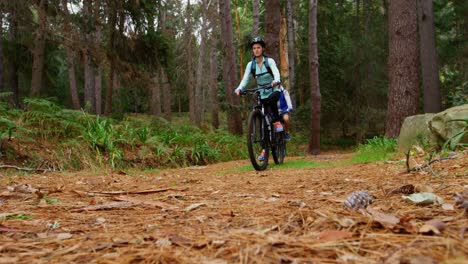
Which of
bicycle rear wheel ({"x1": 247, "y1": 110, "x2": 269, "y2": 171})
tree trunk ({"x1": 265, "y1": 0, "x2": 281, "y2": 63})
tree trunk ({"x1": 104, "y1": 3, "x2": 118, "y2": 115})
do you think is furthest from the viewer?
tree trunk ({"x1": 104, "y1": 3, "x2": 118, "y2": 115})

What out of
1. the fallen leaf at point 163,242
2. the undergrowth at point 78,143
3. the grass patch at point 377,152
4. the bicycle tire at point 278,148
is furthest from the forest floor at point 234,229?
the bicycle tire at point 278,148

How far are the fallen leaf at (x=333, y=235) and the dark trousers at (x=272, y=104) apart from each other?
486cm

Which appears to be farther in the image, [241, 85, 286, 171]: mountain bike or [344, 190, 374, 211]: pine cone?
[241, 85, 286, 171]: mountain bike

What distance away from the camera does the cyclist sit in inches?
245

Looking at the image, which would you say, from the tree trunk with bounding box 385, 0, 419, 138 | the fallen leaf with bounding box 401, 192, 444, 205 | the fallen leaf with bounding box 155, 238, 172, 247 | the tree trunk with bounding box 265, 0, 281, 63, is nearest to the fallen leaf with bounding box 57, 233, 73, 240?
the fallen leaf with bounding box 155, 238, 172, 247

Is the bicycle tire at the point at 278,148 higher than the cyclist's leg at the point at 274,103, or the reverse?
the cyclist's leg at the point at 274,103

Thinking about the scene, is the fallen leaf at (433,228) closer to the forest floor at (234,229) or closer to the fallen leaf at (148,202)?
the forest floor at (234,229)

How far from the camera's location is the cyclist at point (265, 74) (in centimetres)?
623

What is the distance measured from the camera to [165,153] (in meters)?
7.71

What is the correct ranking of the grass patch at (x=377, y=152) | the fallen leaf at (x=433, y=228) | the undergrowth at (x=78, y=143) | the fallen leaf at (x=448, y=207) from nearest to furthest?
1. the fallen leaf at (x=433, y=228)
2. the fallen leaf at (x=448, y=207)
3. the undergrowth at (x=78, y=143)
4. the grass patch at (x=377, y=152)

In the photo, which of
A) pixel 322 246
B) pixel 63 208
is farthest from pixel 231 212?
pixel 63 208

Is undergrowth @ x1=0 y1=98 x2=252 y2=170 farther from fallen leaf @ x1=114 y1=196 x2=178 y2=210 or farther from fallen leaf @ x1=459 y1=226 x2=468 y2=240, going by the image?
fallen leaf @ x1=459 y1=226 x2=468 y2=240

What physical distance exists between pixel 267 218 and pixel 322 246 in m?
0.60

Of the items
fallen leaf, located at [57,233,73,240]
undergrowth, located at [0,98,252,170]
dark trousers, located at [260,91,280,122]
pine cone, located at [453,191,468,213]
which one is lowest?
fallen leaf, located at [57,233,73,240]
